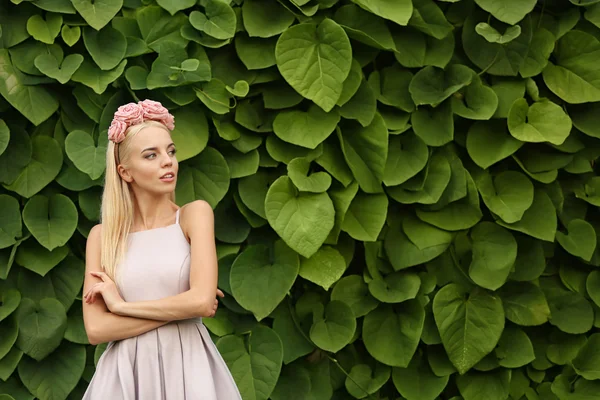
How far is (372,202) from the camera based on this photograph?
2.11 meters

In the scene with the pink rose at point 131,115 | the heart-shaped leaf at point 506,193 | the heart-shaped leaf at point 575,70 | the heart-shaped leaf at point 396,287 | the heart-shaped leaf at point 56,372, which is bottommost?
the heart-shaped leaf at point 56,372

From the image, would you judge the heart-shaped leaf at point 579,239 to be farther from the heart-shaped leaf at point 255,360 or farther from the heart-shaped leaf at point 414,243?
the heart-shaped leaf at point 255,360

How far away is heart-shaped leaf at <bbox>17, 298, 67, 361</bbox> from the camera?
2020 mm

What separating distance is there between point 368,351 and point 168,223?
80 cm

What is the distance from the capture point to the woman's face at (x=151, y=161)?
1476 mm

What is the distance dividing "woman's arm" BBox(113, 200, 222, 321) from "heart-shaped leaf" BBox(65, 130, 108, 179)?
553 mm

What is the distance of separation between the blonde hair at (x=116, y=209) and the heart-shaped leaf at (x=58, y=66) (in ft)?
1.73

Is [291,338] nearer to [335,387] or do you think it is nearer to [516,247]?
[335,387]

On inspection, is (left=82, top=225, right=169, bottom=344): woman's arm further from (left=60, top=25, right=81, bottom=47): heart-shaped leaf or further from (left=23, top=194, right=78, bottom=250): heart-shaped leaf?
(left=60, top=25, right=81, bottom=47): heart-shaped leaf

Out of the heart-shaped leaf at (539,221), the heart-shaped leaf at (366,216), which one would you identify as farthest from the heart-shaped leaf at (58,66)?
the heart-shaped leaf at (539,221)

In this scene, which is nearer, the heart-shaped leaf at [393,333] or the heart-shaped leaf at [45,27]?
the heart-shaped leaf at [45,27]

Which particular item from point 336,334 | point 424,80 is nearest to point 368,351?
point 336,334

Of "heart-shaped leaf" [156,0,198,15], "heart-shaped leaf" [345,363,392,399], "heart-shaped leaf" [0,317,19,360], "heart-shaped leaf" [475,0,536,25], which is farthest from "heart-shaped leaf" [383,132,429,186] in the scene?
"heart-shaped leaf" [0,317,19,360]

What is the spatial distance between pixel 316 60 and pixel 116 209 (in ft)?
2.34
